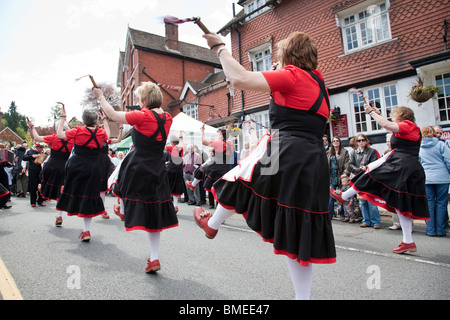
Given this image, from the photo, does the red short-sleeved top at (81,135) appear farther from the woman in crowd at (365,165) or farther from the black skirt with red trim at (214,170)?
the woman in crowd at (365,165)

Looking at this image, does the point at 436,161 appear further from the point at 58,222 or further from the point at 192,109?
the point at 192,109

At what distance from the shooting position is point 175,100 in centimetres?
2747

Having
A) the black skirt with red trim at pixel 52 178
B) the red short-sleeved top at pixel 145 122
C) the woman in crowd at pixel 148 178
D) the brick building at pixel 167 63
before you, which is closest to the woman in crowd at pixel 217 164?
the black skirt with red trim at pixel 52 178

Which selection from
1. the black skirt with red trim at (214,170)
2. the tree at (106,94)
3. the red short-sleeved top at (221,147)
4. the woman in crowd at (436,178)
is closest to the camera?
the woman in crowd at (436,178)

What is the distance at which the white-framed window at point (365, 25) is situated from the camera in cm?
1170

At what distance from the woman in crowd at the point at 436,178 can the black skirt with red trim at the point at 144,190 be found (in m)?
4.96

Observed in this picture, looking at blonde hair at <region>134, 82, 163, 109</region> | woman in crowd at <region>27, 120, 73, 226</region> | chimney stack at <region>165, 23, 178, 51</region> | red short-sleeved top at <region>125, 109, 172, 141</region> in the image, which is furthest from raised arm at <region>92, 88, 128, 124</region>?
chimney stack at <region>165, 23, 178, 51</region>

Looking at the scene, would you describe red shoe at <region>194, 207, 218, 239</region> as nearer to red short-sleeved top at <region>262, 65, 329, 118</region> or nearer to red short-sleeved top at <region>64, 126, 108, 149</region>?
red short-sleeved top at <region>262, 65, 329, 118</region>

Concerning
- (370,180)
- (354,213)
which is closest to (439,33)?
(354,213)

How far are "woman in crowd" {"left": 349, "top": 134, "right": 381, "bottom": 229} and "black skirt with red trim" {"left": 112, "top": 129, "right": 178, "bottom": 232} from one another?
4757 millimetres

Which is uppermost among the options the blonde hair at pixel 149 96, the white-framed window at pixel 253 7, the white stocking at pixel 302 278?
the white-framed window at pixel 253 7

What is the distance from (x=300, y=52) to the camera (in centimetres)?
216

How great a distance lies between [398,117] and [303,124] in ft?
10.5

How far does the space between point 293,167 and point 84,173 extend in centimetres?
427
